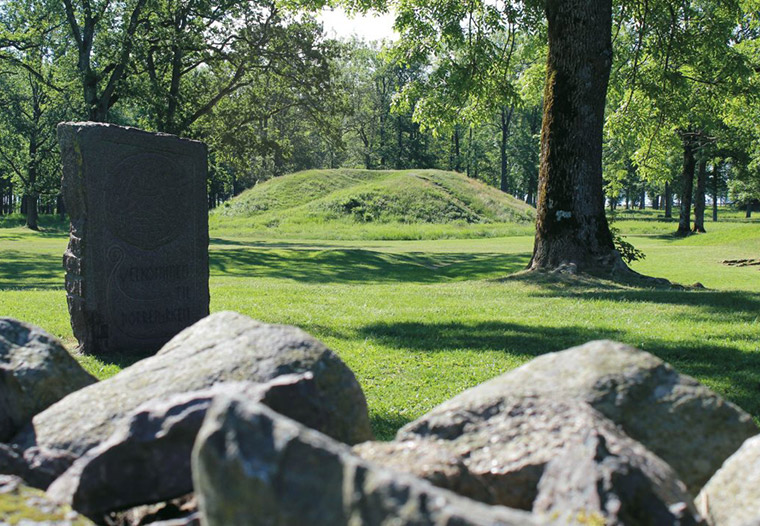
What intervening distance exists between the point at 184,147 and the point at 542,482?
7.72 metres

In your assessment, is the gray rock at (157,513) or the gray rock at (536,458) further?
the gray rock at (157,513)

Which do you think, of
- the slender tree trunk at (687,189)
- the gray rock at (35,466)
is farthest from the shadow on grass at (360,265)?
the slender tree trunk at (687,189)

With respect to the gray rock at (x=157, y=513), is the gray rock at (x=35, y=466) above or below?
above

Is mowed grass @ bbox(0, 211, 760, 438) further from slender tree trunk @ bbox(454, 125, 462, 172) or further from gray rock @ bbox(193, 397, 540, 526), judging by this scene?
slender tree trunk @ bbox(454, 125, 462, 172)

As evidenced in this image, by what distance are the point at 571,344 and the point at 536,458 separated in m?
6.43

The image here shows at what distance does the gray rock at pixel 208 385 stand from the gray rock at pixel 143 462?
42 centimetres

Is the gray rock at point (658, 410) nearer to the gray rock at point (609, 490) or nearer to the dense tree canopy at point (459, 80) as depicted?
the gray rock at point (609, 490)

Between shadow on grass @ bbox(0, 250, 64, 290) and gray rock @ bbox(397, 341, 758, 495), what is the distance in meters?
16.5

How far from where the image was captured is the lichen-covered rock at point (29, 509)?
2668 millimetres

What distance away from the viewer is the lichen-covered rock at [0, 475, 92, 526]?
2.67 m

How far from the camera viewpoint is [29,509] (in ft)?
9.06

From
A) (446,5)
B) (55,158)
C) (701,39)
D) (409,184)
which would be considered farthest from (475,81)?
(55,158)

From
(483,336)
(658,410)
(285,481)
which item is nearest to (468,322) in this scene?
(483,336)

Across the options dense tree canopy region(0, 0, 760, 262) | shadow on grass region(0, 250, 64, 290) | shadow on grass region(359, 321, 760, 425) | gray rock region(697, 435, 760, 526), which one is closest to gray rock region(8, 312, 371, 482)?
gray rock region(697, 435, 760, 526)
